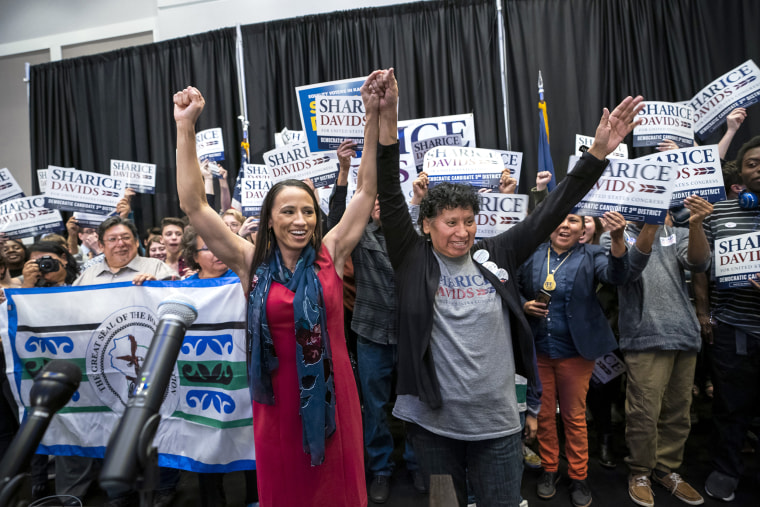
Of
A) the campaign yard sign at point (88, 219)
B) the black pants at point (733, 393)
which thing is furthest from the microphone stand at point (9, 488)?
the campaign yard sign at point (88, 219)

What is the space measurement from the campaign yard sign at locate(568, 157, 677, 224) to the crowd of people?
72mm

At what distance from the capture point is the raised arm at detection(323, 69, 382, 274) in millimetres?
1752

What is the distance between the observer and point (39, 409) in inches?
31.3

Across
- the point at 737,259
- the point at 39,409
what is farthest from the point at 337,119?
the point at 39,409

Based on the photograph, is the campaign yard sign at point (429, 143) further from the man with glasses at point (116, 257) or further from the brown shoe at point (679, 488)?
the brown shoe at point (679, 488)

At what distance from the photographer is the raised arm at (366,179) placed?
175cm

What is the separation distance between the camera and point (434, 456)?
1760mm

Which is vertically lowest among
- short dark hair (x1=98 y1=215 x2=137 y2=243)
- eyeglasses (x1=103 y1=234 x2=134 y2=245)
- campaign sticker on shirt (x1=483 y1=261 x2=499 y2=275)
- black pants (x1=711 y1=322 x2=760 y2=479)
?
black pants (x1=711 y1=322 x2=760 y2=479)

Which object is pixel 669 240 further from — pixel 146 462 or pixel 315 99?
pixel 146 462

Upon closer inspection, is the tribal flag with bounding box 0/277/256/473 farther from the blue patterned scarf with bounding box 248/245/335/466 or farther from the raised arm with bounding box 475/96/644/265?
the raised arm with bounding box 475/96/644/265

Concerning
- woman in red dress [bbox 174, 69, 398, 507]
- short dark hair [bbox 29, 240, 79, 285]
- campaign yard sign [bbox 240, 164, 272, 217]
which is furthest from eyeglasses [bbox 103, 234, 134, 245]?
woman in red dress [bbox 174, 69, 398, 507]

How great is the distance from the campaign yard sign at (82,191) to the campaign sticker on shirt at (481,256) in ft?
11.6

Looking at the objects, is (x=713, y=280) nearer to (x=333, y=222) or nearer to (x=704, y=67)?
(x=333, y=222)

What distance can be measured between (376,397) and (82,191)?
9.83 ft
